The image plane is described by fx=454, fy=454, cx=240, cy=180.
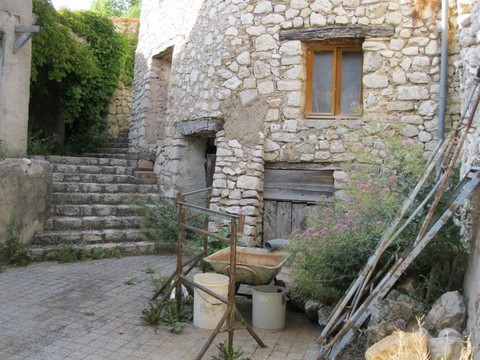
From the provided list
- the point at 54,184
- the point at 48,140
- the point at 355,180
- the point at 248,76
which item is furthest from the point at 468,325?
the point at 48,140

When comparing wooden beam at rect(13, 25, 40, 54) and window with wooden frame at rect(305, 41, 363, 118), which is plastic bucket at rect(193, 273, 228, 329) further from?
wooden beam at rect(13, 25, 40, 54)

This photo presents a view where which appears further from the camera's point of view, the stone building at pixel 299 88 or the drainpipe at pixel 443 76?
the stone building at pixel 299 88

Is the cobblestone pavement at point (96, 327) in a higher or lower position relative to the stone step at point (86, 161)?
lower

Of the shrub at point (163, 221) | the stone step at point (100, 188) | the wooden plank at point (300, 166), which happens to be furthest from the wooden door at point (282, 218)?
the stone step at point (100, 188)

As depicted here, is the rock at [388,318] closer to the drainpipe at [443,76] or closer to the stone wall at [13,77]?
the drainpipe at [443,76]

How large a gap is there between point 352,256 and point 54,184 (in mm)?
5501

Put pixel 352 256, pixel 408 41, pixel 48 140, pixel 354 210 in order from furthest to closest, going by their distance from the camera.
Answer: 1. pixel 48 140
2. pixel 408 41
3. pixel 354 210
4. pixel 352 256

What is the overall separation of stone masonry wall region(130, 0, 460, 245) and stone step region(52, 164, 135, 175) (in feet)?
6.17

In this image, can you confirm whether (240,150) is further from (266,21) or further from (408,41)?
(408,41)

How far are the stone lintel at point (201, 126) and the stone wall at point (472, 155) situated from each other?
362 cm

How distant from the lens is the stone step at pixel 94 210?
7.09 m

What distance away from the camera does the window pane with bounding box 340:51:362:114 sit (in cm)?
662

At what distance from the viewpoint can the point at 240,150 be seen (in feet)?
22.5

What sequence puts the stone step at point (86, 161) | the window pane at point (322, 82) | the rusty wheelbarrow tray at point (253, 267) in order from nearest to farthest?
the rusty wheelbarrow tray at point (253, 267) < the window pane at point (322, 82) < the stone step at point (86, 161)
